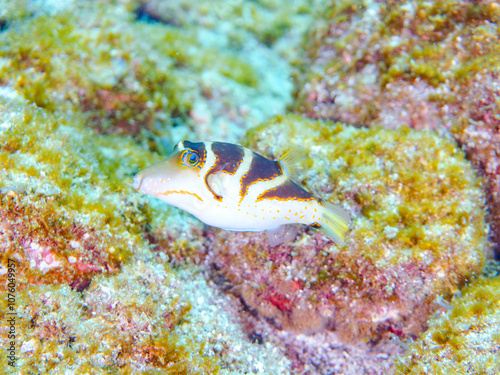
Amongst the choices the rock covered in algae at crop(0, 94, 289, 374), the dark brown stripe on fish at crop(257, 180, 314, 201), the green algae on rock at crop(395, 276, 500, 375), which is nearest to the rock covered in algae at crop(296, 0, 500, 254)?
the green algae on rock at crop(395, 276, 500, 375)

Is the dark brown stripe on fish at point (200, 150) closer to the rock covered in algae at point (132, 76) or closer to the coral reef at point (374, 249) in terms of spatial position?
the coral reef at point (374, 249)

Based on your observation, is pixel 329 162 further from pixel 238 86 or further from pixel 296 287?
pixel 238 86

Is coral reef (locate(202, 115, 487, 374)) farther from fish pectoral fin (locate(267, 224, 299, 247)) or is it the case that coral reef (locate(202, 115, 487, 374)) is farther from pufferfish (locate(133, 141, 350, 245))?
pufferfish (locate(133, 141, 350, 245))

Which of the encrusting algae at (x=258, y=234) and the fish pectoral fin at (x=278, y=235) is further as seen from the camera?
the fish pectoral fin at (x=278, y=235)

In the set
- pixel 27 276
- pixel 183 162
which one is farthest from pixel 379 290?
pixel 27 276

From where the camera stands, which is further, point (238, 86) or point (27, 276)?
point (238, 86)

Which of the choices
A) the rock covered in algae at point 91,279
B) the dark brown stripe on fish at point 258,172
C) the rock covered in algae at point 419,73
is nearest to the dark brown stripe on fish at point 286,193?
the dark brown stripe on fish at point 258,172
